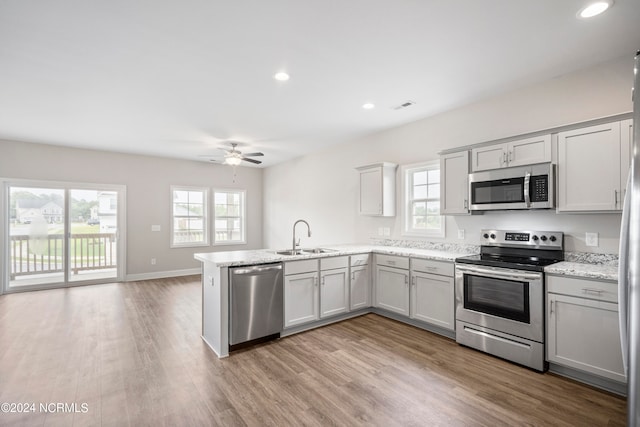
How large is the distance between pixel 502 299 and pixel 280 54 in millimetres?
3042

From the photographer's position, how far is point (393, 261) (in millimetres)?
4004

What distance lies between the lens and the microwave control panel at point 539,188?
2.94m

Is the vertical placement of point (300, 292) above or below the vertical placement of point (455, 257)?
below

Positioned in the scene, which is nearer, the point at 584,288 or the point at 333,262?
the point at 584,288

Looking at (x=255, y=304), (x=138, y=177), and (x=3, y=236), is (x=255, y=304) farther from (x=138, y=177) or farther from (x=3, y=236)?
(x=3, y=236)

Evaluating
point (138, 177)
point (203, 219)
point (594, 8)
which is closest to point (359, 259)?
point (594, 8)

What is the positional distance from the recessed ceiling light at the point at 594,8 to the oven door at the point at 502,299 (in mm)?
1995

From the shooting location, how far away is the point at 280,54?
2.71 m

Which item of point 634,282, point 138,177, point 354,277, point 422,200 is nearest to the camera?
point 634,282

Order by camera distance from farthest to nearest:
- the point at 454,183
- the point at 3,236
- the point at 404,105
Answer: the point at 3,236 → the point at 404,105 → the point at 454,183

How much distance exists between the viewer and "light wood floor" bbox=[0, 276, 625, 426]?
2.12 metres

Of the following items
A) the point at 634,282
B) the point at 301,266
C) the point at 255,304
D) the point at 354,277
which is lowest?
the point at 255,304

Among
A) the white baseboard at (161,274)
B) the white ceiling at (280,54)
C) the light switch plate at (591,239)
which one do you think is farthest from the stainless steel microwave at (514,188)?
the white baseboard at (161,274)

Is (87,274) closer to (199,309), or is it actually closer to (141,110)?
(199,309)
